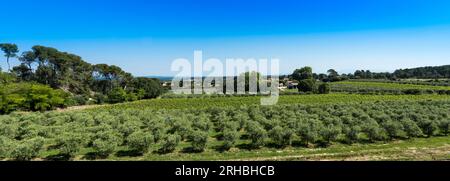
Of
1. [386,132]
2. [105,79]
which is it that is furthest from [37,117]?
[105,79]

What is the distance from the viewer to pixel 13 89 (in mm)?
47031

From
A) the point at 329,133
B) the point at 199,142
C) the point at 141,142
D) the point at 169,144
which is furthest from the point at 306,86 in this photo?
the point at 141,142

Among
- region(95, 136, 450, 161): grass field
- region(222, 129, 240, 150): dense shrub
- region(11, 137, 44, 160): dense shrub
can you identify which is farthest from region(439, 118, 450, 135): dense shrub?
region(11, 137, 44, 160): dense shrub

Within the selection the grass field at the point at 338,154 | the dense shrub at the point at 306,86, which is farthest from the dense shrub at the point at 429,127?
the dense shrub at the point at 306,86

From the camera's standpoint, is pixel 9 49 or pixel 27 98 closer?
pixel 27 98

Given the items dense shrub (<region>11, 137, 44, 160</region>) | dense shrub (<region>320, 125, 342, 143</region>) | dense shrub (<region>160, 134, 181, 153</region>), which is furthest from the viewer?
dense shrub (<region>320, 125, 342, 143</region>)

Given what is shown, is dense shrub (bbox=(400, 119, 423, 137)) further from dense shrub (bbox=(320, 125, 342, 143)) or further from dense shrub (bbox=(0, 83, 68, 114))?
dense shrub (bbox=(0, 83, 68, 114))

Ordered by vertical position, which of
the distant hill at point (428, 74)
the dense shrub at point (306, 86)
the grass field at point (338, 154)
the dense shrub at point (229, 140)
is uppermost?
the distant hill at point (428, 74)

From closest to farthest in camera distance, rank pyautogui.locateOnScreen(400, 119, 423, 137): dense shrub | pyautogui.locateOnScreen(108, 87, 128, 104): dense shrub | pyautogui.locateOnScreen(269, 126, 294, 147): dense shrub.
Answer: pyautogui.locateOnScreen(269, 126, 294, 147): dense shrub, pyautogui.locateOnScreen(400, 119, 423, 137): dense shrub, pyautogui.locateOnScreen(108, 87, 128, 104): dense shrub

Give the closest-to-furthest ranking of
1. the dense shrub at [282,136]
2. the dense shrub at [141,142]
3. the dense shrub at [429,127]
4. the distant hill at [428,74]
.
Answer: the dense shrub at [141,142] < the dense shrub at [282,136] < the dense shrub at [429,127] < the distant hill at [428,74]

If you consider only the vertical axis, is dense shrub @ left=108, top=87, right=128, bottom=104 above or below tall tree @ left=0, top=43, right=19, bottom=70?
below

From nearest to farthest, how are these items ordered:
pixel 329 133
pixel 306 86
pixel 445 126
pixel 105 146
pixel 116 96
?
pixel 105 146 < pixel 329 133 < pixel 445 126 < pixel 116 96 < pixel 306 86

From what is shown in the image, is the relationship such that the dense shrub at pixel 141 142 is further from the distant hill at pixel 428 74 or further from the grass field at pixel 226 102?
the distant hill at pixel 428 74

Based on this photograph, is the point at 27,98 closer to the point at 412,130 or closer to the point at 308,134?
the point at 308,134
